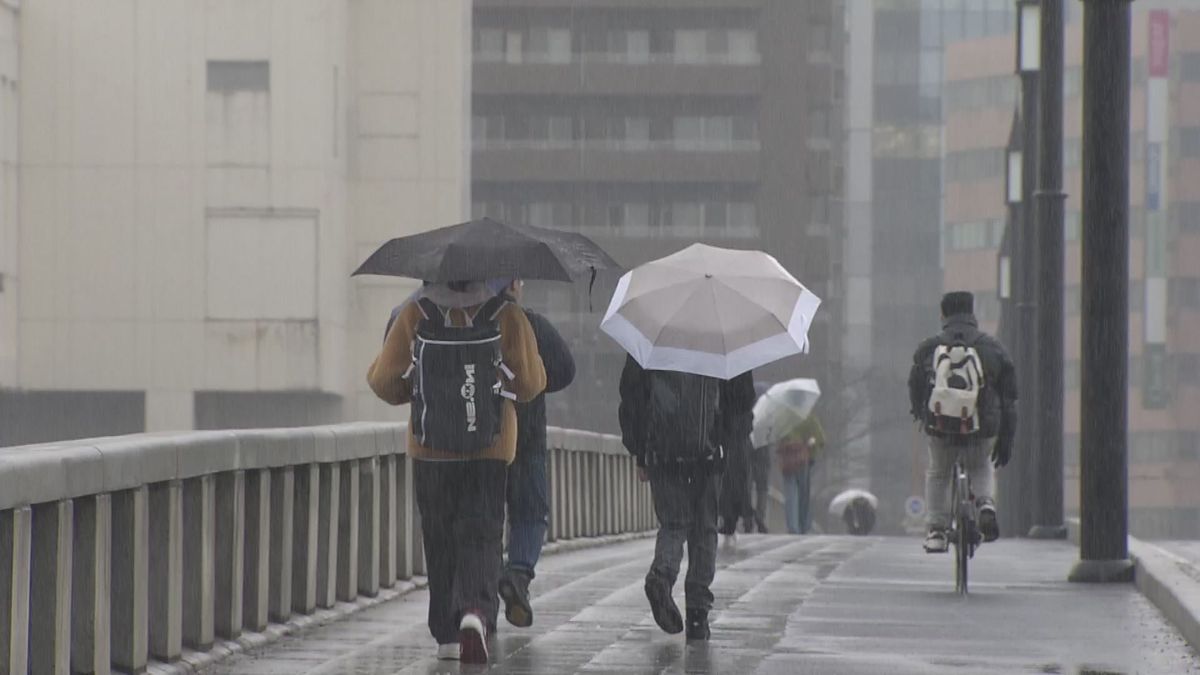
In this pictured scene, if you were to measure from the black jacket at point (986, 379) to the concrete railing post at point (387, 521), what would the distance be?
3.08m

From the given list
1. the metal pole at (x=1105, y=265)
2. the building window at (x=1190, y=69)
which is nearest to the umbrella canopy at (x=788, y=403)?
the metal pole at (x=1105, y=265)

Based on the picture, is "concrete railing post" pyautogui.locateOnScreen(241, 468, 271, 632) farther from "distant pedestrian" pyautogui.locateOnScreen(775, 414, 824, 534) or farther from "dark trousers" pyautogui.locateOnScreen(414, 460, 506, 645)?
"distant pedestrian" pyautogui.locateOnScreen(775, 414, 824, 534)

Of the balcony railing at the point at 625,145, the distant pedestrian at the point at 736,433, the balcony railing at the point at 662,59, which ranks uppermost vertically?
the balcony railing at the point at 662,59

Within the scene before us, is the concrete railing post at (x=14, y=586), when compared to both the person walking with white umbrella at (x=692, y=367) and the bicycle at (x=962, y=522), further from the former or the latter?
the bicycle at (x=962, y=522)

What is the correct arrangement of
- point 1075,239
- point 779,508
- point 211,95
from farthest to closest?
point 1075,239 < point 211,95 < point 779,508

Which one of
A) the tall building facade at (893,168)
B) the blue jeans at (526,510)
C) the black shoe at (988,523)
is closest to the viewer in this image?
the blue jeans at (526,510)

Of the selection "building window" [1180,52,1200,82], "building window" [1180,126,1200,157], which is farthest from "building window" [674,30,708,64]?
"building window" [1180,126,1200,157]

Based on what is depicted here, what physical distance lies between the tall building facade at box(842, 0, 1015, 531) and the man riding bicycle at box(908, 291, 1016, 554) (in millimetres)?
141862

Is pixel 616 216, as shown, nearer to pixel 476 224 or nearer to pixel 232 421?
pixel 232 421

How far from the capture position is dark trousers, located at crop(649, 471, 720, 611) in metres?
9.92

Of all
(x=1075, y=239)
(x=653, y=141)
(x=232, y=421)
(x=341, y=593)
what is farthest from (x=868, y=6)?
(x=341, y=593)

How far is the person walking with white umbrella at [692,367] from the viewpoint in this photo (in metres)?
9.71

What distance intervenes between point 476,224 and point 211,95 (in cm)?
5479

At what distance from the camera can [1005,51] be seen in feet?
435
